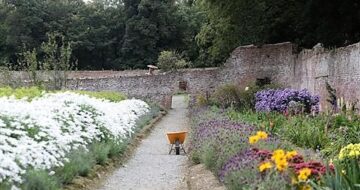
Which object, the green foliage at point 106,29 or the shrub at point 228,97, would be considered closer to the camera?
the shrub at point 228,97

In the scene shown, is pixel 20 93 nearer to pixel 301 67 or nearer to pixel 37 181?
pixel 37 181

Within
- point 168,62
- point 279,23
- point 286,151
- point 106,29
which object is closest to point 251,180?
point 286,151

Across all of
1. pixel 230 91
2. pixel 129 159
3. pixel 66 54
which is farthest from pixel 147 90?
pixel 129 159

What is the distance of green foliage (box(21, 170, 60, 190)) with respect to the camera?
6418 mm

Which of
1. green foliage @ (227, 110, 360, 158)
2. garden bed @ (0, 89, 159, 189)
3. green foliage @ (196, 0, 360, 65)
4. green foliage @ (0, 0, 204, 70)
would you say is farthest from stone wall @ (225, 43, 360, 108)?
green foliage @ (0, 0, 204, 70)

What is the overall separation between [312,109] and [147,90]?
1855 centimetres

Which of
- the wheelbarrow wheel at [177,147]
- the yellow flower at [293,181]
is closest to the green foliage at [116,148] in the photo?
the wheelbarrow wheel at [177,147]

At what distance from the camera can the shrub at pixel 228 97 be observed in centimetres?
2233

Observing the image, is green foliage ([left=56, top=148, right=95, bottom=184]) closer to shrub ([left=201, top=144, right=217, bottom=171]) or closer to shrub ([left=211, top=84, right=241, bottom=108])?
shrub ([left=201, top=144, right=217, bottom=171])

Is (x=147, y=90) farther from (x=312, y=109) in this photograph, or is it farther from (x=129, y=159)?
(x=129, y=159)

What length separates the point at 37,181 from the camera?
652cm

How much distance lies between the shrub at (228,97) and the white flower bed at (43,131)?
10798 millimetres

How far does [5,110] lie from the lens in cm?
742

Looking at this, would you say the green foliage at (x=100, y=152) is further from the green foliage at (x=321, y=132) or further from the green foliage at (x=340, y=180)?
the green foliage at (x=340, y=180)
